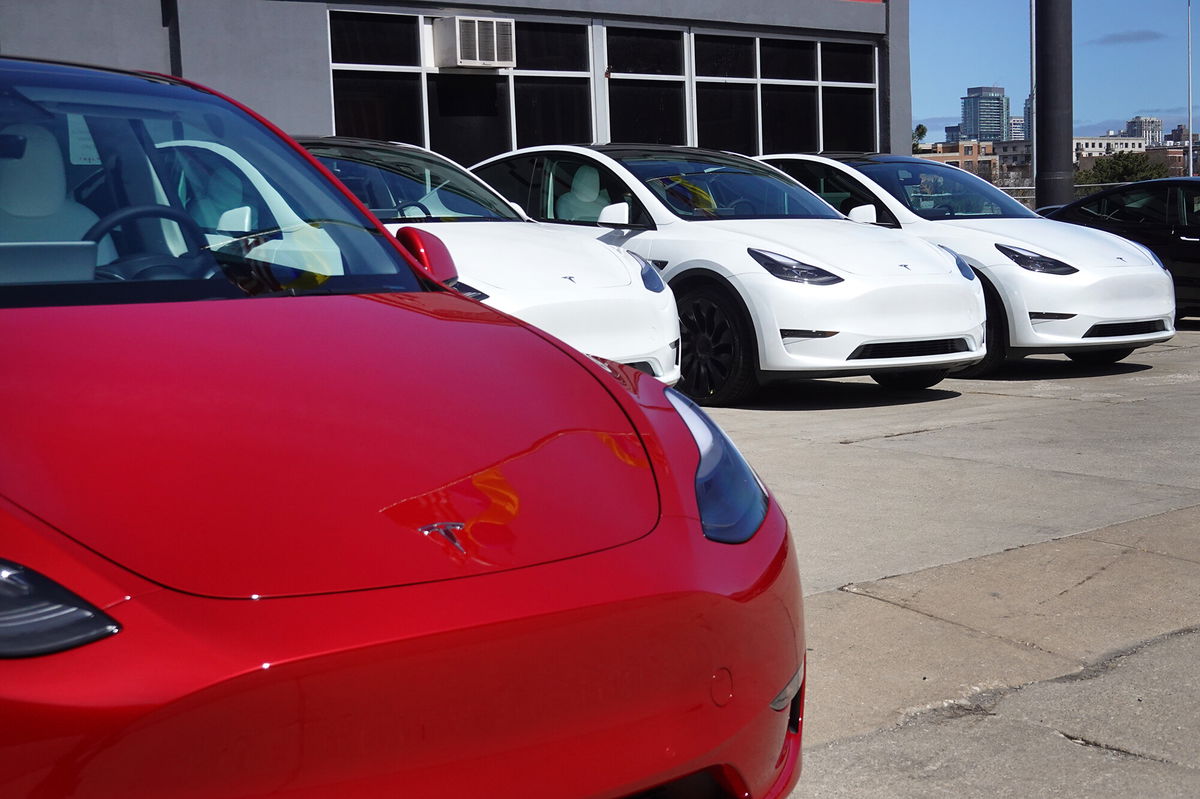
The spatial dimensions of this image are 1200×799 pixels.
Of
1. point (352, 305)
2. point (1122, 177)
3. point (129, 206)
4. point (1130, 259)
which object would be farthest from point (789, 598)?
point (1122, 177)

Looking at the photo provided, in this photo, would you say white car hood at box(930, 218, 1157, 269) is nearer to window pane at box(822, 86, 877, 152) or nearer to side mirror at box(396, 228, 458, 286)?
side mirror at box(396, 228, 458, 286)

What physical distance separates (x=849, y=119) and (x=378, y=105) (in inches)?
319

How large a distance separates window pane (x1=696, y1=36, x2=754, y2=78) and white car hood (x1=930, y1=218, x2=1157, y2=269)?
400 inches

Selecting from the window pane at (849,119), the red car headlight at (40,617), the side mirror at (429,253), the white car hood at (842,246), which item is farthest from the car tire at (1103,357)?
the window pane at (849,119)

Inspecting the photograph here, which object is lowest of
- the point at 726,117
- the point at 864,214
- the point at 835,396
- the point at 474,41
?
the point at 835,396

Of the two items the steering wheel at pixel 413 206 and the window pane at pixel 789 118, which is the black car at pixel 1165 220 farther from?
the window pane at pixel 789 118

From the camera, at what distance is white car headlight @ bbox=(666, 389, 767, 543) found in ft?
6.91

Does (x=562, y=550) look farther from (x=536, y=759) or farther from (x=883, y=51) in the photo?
(x=883, y=51)

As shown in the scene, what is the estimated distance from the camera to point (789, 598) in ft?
7.07

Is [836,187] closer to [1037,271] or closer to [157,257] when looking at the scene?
[1037,271]

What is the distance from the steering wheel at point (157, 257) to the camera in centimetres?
267

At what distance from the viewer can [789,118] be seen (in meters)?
20.2

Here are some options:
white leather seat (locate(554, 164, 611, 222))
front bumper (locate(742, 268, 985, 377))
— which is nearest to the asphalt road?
front bumper (locate(742, 268, 985, 377))

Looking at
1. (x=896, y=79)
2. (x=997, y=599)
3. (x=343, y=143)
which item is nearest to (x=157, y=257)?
(x=997, y=599)
